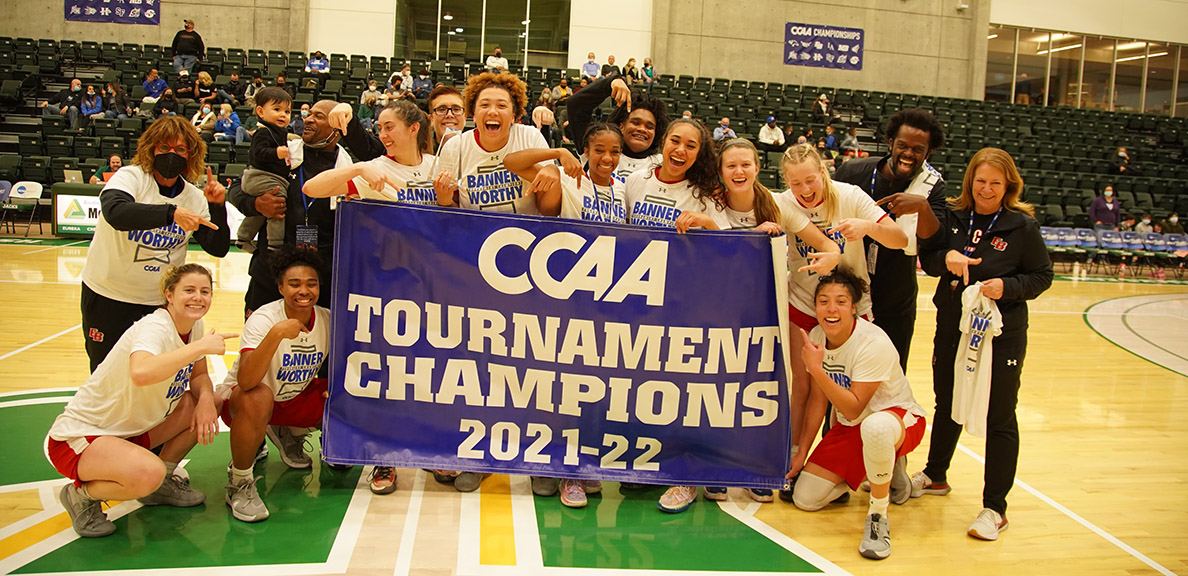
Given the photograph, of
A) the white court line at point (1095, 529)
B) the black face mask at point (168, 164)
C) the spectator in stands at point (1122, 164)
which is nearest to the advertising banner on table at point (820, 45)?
the spectator in stands at point (1122, 164)

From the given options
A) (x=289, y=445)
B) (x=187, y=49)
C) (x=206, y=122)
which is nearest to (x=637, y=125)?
(x=289, y=445)

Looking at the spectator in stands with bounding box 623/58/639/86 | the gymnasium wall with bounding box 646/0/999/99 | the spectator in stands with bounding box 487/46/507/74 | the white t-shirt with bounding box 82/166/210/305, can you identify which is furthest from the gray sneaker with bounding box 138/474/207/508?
the gymnasium wall with bounding box 646/0/999/99

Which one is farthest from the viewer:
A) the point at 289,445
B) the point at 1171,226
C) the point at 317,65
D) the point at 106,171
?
the point at 317,65

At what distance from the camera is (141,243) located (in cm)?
375

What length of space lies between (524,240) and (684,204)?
784 millimetres

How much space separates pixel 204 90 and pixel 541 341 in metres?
16.6

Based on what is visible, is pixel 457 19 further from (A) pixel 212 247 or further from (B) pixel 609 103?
(A) pixel 212 247

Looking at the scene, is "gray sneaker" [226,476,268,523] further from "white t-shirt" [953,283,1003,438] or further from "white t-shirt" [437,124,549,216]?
"white t-shirt" [953,283,1003,438]

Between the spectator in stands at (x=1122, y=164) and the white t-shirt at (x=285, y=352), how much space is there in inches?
850

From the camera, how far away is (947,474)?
4633 millimetres

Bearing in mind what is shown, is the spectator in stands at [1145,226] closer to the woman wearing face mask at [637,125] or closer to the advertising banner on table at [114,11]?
the woman wearing face mask at [637,125]

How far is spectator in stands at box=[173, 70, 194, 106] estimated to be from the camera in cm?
1709

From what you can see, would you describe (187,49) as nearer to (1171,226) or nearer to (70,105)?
(70,105)

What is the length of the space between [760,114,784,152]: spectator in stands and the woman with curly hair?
14.8 m
